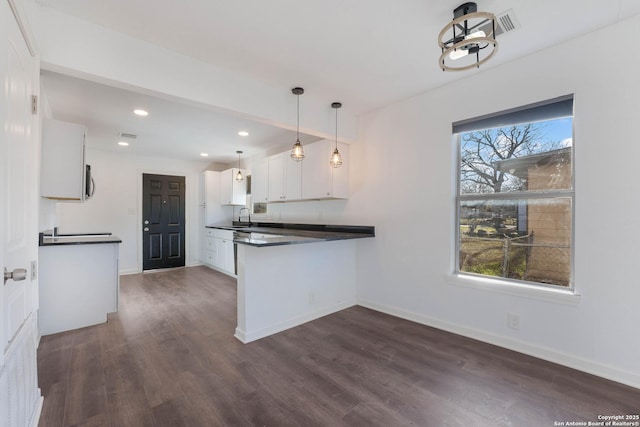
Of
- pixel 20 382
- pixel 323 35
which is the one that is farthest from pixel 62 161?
pixel 323 35

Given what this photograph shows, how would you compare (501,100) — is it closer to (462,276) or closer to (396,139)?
(396,139)

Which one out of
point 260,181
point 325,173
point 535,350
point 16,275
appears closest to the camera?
point 16,275

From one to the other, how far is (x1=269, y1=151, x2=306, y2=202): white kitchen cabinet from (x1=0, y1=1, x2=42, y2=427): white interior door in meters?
2.90

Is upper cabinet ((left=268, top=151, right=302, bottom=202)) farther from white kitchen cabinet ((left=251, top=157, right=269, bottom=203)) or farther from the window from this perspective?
the window

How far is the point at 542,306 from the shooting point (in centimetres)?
236

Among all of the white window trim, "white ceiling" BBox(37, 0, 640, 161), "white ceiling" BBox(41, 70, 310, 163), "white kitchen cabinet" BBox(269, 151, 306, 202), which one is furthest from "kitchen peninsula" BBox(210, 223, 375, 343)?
"white ceiling" BBox(37, 0, 640, 161)

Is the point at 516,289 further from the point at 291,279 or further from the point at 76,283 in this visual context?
the point at 76,283

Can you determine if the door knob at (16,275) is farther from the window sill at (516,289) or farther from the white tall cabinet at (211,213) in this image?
the white tall cabinet at (211,213)

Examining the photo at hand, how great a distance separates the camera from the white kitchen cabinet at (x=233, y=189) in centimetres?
Result: 604

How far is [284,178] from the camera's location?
4531 millimetres

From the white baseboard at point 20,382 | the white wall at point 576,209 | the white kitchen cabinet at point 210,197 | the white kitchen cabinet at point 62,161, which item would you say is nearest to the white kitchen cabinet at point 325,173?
the white wall at point 576,209

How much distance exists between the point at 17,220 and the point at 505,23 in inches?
124

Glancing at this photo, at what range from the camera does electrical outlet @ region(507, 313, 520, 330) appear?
8.13 feet

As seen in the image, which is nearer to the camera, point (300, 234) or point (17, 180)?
point (17, 180)
